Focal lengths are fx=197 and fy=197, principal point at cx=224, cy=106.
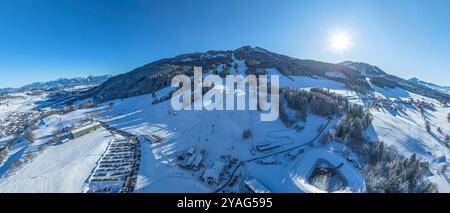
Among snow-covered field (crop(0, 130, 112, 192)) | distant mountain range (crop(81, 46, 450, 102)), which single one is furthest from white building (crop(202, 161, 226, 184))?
distant mountain range (crop(81, 46, 450, 102))

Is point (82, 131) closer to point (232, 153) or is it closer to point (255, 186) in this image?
point (232, 153)

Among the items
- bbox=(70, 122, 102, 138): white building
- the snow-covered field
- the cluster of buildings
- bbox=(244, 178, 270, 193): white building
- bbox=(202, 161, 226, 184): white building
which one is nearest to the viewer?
bbox=(244, 178, 270, 193): white building

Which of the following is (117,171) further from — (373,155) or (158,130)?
(373,155)

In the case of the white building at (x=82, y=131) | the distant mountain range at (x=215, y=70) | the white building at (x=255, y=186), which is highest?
the distant mountain range at (x=215, y=70)

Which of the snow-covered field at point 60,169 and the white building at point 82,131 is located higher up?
the white building at point 82,131

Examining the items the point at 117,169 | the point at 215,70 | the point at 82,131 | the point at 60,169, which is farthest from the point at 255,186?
the point at 215,70

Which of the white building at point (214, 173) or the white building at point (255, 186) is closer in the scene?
the white building at point (255, 186)

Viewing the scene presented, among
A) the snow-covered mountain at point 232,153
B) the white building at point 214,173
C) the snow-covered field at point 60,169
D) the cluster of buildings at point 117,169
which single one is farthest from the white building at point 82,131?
the white building at point 214,173

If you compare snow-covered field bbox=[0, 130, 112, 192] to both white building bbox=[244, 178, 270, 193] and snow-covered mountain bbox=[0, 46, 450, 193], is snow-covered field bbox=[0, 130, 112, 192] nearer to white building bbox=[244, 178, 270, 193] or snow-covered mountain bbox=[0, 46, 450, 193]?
snow-covered mountain bbox=[0, 46, 450, 193]

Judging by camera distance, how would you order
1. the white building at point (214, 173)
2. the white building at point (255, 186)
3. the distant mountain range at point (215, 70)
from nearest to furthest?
the white building at point (255, 186) → the white building at point (214, 173) → the distant mountain range at point (215, 70)

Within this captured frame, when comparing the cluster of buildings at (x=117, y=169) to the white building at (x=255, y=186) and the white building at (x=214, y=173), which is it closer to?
the white building at (x=214, y=173)

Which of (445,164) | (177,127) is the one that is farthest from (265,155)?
(445,164)
